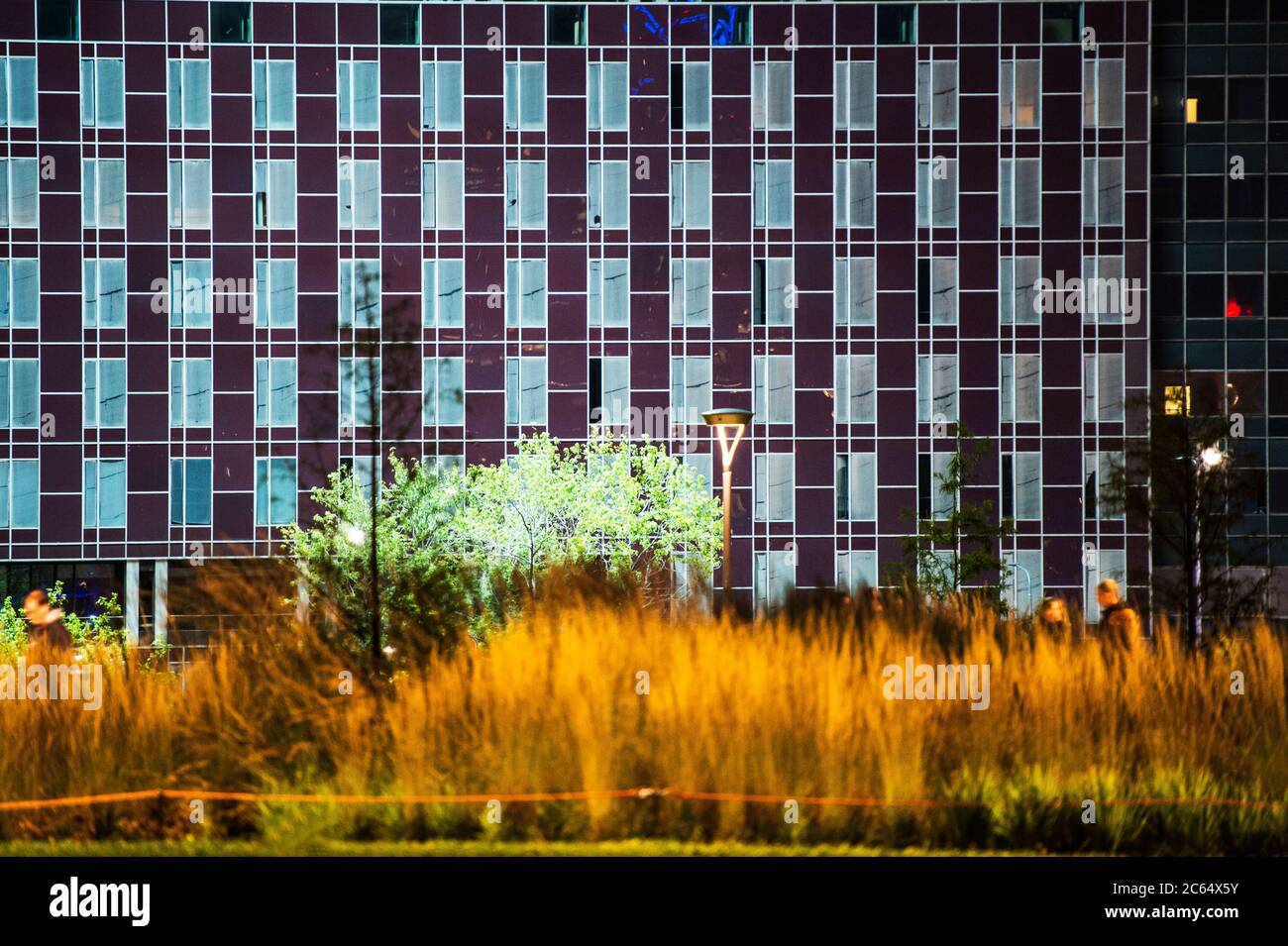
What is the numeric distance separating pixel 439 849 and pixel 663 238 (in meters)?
38.0

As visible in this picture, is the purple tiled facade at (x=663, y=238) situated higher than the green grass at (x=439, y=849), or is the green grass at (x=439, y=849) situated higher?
the purple tiled facade at (x=663, y=238)

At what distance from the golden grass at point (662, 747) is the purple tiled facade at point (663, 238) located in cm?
3467

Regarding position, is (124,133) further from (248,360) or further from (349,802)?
(349,802)

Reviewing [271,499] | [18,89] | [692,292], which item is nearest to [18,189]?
[18,89]

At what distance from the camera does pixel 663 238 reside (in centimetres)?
4403

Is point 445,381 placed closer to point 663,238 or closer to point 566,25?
point 663,238

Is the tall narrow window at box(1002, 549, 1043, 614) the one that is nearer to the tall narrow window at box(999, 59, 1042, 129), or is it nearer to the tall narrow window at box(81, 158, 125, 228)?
the tall narrow window at box(999, 59, 1042, 129)

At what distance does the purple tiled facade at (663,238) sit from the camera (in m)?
43.2

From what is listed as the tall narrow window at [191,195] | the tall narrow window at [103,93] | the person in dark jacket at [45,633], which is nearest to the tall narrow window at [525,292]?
the tall narrow window at [191,195]

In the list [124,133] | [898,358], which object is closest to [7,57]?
[124,133]

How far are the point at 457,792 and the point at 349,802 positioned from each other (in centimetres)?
65

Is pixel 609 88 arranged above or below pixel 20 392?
above

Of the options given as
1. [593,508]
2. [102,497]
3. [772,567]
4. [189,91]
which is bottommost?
[772,567]

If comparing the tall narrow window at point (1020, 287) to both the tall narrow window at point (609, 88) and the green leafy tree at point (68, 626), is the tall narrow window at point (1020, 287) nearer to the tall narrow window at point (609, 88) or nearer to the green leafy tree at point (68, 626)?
the tall narrow window at point (609, 88)
